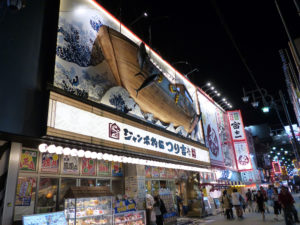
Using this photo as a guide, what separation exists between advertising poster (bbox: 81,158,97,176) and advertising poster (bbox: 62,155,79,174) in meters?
0.32

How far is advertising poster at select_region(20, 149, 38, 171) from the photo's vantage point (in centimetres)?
709

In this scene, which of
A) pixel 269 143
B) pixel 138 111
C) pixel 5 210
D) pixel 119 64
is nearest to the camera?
pixel 5 210

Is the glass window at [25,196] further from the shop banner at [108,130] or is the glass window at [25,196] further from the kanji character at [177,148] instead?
the kanji character at [177,148]

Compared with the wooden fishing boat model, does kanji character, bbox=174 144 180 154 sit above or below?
below

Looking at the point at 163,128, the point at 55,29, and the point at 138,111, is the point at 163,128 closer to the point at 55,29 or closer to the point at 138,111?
the point at 138,111

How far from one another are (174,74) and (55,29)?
396 inches

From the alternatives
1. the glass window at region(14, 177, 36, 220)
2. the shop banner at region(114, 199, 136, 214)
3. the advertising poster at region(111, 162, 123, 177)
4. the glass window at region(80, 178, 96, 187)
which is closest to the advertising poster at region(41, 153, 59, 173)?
the glass window at region(14, 177, 36, 220)

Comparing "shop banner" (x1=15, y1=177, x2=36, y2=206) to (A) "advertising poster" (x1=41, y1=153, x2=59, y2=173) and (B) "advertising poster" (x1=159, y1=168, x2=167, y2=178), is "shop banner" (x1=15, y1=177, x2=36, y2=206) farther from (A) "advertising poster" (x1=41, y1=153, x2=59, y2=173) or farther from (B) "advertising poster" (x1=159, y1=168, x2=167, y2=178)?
(B) "advertising poster" (x1=159, y1=168, x2=167, y2=178)

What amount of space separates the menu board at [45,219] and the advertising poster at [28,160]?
227 centimetres

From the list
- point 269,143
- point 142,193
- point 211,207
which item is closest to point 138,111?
point 142,193

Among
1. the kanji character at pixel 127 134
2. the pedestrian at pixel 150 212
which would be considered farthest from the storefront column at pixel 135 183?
the kanji character at pixel 127 134

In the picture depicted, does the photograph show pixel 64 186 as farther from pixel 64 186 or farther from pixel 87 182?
pixel 87 182

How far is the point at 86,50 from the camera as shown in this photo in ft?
26.3

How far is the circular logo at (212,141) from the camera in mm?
18395
